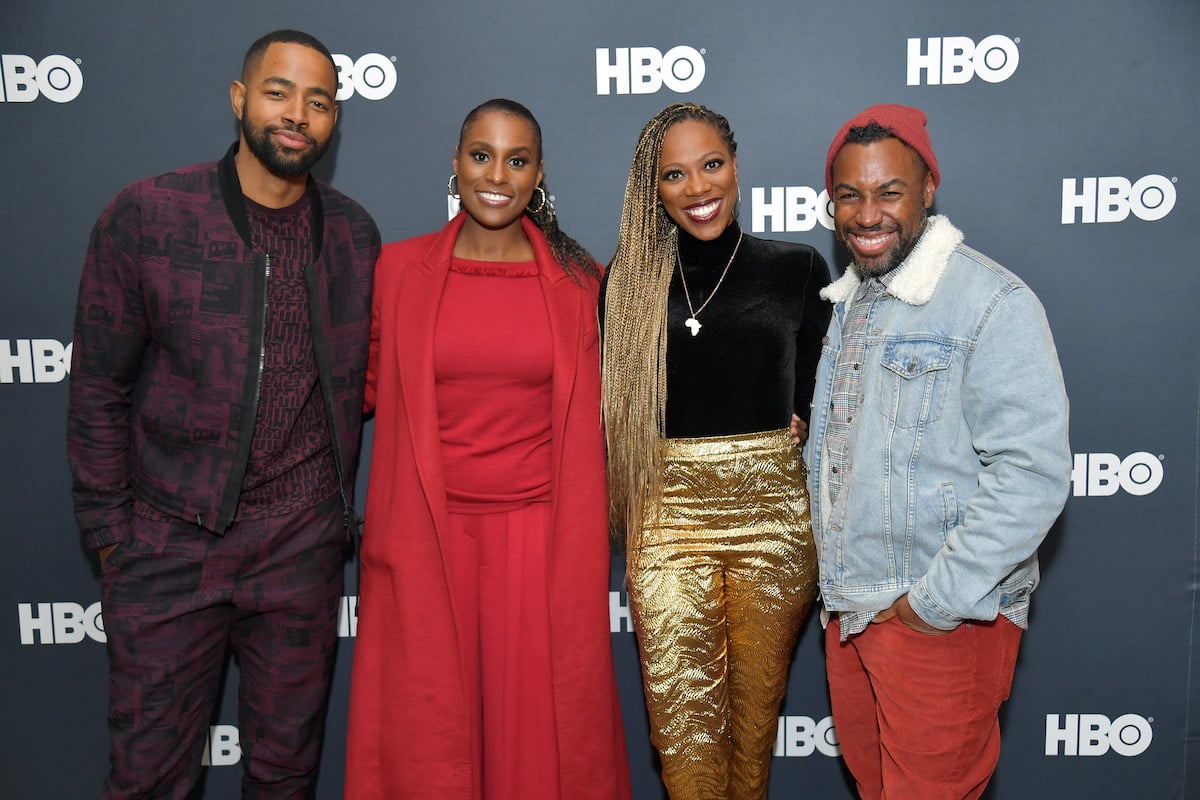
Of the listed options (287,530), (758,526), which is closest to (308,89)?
(287,530)

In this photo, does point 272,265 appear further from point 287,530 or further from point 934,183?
point 934,183

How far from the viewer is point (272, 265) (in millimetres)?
2012

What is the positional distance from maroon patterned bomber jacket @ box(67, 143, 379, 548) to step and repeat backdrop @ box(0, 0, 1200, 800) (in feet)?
2.12

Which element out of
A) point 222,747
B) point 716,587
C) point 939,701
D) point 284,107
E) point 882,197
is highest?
point 284,107

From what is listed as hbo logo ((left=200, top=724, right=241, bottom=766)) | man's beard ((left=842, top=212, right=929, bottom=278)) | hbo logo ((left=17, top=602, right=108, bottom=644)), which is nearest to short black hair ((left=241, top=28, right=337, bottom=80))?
man's beard ((left=842, top=212, right=929, bottom=278))

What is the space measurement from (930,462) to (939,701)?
47cm

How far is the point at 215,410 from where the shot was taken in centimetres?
198

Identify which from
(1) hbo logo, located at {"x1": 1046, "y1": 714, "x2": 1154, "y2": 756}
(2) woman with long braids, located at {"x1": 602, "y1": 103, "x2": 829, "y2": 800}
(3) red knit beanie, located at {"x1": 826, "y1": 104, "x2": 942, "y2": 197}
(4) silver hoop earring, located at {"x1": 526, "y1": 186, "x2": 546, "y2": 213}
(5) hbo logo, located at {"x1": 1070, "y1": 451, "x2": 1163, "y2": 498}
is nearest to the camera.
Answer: (3) red knit beanie, located at {"x1": 826, "y1": 104, "x2": 942, "y2": 197}

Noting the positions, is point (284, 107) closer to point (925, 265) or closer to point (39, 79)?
point (39, 79)

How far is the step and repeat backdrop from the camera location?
8.11ft

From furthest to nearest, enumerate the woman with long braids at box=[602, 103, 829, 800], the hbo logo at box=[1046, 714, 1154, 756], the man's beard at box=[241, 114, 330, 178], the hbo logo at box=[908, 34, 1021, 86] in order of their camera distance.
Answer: the hbo logo at box=[1046, 714, 1154, 756] → the hbo logo at box=[908, 34, 1021, 86] → the woman with long braids at box=[602, 103, 829, 800] → the man's beard at box=[241, 114, 330, 178]

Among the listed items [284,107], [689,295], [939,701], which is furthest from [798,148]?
[939,701]

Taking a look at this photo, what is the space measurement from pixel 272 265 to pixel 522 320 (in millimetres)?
571

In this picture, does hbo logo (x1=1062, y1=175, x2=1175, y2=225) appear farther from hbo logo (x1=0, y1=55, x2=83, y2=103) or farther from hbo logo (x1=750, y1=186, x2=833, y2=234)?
hbo logo (x1=0, y1=55, x2=83, y2=103)
